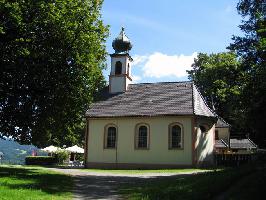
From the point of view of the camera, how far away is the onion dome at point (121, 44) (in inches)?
1654

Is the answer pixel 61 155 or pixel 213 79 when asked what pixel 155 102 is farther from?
pixel 213 79

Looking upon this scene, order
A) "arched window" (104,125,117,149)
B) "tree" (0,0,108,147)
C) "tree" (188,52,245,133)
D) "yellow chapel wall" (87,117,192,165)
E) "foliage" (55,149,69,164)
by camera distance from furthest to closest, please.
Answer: "tree" (188,52,245,133) < "foliage" (55,149,69,164) < "arched window" (104,125,117,149) < "yellow chapel wall" (87,117,192,165) < "tree" (0,0,108,147)

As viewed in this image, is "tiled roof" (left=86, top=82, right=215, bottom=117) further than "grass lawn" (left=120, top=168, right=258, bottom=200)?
Yes

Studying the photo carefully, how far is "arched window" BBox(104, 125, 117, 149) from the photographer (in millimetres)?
37438

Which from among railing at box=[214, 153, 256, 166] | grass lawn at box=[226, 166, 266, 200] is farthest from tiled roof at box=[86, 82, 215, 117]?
grass lawn at box=[226, 166, 266, 200]

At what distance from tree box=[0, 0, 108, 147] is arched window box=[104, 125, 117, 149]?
11.1 m

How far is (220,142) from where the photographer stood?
5141 centimetres

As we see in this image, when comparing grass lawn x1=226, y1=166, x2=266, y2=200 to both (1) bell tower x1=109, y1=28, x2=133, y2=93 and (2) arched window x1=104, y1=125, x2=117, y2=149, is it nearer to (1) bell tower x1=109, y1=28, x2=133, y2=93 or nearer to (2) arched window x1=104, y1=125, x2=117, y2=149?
(2) arched window x1=104, y1=125, x2=117, y2=149

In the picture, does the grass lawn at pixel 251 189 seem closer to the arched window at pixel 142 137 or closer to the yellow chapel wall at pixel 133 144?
the yellow chapel wall at pixel 133 144

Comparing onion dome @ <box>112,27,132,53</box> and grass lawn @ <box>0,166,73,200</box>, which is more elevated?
onion dome @ <box>112,27,132,53</box>

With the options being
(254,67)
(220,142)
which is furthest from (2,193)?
(220,142)

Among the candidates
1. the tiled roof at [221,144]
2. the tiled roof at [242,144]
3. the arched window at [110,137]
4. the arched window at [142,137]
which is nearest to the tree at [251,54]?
the arched window at [142,137]

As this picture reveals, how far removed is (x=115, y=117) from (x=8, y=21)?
17003 mm

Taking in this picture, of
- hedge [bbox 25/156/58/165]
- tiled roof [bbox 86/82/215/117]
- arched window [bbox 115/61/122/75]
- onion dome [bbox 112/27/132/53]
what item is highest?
onion dome [bbox 112/27/132/53]
